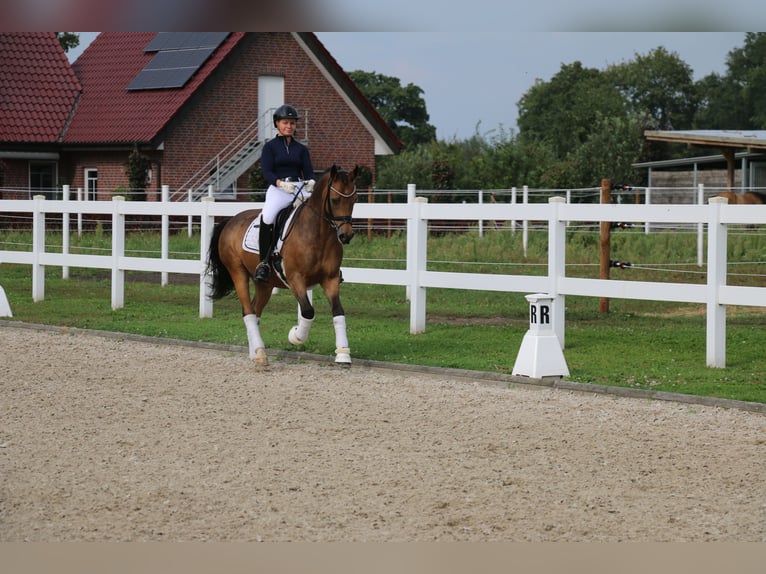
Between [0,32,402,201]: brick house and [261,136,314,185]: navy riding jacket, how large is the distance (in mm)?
26374

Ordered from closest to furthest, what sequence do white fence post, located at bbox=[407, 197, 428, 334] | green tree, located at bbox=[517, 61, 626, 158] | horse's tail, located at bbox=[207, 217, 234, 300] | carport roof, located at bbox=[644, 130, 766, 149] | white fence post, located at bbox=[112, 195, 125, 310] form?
horse's tail, located at bbox=[207, 217, 234, 300]
white fence post, located at bbox=[407, 197, 428, 334]
white fence post, located at bbox=[112, 195, 125, 310]
carport roof, located at bbox=[644, 130, 766, 149]
green tree, located at bbox=[517, 61, 626, 158]

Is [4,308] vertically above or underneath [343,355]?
above

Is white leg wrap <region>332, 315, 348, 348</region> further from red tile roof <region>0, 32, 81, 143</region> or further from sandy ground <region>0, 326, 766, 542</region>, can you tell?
red tile roof <region>0, 32, 81, 143</region>

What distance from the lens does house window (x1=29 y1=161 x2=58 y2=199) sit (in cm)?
4178

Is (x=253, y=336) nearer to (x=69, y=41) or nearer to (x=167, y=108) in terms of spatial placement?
(x=167, y=108)

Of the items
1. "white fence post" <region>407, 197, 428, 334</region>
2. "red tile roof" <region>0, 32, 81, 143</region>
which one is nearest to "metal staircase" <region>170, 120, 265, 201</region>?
"red tile roof" <region>0, 32, 81, 143</region>

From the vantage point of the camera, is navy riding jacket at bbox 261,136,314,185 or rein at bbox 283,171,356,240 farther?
navy riding jacket at bbox 261,136,314,185

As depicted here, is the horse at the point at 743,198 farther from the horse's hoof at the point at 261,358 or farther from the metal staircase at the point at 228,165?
the horse's hoof at the point at 261,358

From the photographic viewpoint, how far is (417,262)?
1443cm

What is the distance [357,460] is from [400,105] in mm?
74663

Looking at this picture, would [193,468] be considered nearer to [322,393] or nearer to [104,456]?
[104,456]

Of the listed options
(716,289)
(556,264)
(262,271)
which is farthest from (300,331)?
(716,289)

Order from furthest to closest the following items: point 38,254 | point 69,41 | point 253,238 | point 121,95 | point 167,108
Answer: point 69,41
point 121,95
point 167,108
point 38,254
point 253,238

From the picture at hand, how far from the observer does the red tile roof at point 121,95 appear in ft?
131
